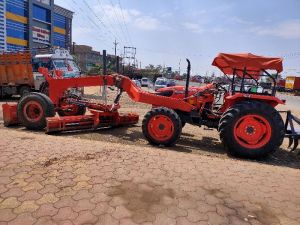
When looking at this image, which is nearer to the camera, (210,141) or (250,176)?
(250,176)

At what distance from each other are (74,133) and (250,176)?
4.85 meters

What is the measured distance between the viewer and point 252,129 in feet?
22.3

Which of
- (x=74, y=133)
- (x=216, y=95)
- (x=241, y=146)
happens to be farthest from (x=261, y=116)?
(x=74, y=133)

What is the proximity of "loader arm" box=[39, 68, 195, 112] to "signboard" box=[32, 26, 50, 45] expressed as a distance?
2395 cm

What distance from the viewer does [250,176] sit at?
5.16m

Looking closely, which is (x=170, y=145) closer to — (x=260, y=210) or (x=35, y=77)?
(x=260, y=210)

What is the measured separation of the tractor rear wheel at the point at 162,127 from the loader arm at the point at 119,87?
0.58 meters

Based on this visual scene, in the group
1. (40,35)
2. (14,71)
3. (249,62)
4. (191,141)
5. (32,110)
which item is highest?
(40,35)

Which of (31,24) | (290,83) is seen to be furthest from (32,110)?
(290,83)

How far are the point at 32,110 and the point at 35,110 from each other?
82 mm

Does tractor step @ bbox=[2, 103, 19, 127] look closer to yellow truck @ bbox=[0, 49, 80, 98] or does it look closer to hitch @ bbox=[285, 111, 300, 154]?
hitch @ bbox=[285, 111, 300, 154]

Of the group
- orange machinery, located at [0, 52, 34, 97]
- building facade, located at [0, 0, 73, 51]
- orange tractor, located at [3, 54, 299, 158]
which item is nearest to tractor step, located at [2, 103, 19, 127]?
orange tractor, located at [3, 54, 299, 158]

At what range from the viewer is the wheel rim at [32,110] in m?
8.48

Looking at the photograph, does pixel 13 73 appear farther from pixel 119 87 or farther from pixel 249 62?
pixel 249 62
